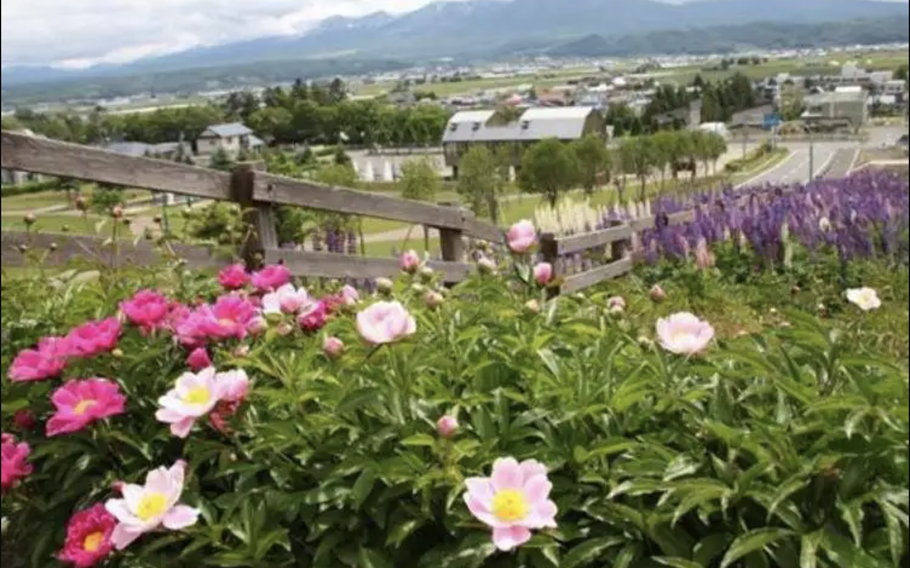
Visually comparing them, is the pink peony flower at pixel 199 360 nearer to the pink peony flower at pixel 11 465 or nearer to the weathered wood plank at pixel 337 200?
the pink peony flower at pixel 11 465

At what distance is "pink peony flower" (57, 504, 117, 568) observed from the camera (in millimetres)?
1062

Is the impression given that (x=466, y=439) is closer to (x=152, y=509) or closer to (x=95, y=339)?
(x=152, y=509)

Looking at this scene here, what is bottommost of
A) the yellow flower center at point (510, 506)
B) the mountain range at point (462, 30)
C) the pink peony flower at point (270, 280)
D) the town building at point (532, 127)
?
the yellow flower center at point (510, 506)

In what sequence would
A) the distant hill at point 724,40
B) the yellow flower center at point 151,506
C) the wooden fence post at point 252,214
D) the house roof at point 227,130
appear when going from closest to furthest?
the yellow flower center at point 151,506, the distant hill at point 724,40, the house roof at point 227,130, the wooden fence post at point 252,214

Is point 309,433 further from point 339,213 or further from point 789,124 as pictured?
point 339,213

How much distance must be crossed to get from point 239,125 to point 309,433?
1298mm

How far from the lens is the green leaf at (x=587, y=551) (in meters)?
0.92

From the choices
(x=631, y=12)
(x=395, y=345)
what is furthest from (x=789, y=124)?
(x=395, y=345)

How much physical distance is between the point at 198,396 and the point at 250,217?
1.57 m

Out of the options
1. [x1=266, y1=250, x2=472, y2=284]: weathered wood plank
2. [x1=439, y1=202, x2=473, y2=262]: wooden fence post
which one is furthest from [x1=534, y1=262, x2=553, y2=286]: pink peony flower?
[x1=439, y1=202, x2=473, y2=262]: wooden fence post

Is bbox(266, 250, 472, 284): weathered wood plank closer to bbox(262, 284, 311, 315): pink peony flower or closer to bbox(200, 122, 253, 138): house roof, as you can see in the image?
bbox(200, 122, 253, 138): house roof

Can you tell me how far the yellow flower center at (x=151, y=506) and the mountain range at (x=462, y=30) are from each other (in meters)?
1.02

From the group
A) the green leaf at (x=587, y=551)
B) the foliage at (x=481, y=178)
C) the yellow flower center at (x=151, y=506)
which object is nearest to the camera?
the green leaf at (x=587, y=551)

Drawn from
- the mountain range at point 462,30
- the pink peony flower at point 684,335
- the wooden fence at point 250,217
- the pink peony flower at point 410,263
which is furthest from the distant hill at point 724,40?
the pink peony flower at point 410,263
